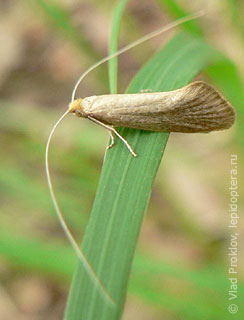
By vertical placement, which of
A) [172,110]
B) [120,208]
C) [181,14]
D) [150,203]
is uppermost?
[181,14]

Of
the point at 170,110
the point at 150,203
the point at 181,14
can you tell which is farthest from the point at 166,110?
the point at 150,203

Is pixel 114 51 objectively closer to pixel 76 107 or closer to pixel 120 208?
pixel 76 107

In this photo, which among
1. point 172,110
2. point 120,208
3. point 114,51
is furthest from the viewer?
point 114,51

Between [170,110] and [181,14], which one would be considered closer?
[170,110]

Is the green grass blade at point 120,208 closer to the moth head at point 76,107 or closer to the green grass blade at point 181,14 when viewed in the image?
the moth head at point 76,107

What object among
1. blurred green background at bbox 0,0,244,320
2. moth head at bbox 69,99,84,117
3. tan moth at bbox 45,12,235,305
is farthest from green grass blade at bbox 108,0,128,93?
blurred green background at bbox 0,0,244,320

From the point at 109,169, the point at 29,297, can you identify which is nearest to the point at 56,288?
the point at 29,297

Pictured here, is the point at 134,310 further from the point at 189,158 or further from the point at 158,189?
the point at 189,158
